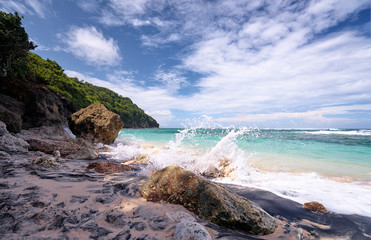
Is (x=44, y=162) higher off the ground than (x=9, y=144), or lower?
lower

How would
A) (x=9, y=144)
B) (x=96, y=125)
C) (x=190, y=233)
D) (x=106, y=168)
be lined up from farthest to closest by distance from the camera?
1. (x=96, y=125)
2. (x=9, y=144)
3. (x=106, y=168)
4. (x=190, y=233)

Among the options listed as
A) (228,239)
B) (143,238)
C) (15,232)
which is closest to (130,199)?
(143,238)

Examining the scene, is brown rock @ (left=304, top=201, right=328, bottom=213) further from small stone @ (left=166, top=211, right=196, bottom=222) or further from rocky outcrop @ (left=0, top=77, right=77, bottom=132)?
rocky outcrop @ (left=0, top=77, right=77, bottom=132)

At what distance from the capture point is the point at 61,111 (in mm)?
11891

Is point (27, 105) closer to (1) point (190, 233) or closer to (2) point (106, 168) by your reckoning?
(2) point (106, 168)

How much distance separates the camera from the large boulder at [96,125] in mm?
11195

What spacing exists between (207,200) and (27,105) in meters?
11.8

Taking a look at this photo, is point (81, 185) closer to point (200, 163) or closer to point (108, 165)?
point (108, 165)

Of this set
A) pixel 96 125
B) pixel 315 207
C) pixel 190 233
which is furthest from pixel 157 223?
pixel 96 125

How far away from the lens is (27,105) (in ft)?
30.6

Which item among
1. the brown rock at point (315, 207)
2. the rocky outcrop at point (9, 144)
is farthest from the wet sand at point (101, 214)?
the rocky outcrop at point (9, 144)

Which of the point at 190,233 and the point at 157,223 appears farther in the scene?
the point at 157,223

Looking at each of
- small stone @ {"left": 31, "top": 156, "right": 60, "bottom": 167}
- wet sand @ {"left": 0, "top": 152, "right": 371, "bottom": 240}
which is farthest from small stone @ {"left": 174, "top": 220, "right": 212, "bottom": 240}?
small stone @ {"left": 31, "top": 156, "right": 60, "bottom": 167}

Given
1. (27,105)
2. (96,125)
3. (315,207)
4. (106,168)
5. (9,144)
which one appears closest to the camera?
(315,207)
